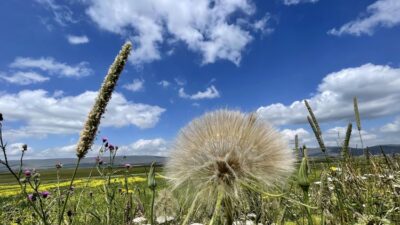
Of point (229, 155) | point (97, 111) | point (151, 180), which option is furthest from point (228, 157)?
point (97, 111)

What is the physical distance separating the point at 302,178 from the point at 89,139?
1.34 metres

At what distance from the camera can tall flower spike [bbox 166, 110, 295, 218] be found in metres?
2.65

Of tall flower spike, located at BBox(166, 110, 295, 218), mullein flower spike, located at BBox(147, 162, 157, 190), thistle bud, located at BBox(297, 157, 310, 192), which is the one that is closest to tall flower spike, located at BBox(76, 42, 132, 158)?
mullein flower spike, located at BBox(147, 162, 157, 190)

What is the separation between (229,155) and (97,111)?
3.09ft

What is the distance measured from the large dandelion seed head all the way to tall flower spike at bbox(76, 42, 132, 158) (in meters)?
0.71

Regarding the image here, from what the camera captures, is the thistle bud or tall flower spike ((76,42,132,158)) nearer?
the thistle bud

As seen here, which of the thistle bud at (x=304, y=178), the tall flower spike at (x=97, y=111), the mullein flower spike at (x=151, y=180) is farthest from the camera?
the mullein flower spike at (x=151, y=180)

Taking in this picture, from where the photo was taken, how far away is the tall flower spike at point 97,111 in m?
2.44

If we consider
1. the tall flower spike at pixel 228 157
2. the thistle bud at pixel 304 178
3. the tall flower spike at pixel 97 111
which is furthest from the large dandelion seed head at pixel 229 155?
the tall flower spike at pixel 97 111

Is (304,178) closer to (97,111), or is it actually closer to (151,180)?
(151,180)

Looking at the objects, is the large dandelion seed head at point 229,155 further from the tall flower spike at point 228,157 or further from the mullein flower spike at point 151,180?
the mullein flower spike at point 151,180

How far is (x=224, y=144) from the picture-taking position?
8.80 feet

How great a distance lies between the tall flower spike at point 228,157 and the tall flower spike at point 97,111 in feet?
2.31

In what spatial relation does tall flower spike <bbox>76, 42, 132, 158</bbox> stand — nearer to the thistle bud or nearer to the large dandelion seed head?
the large dandelion seed head
